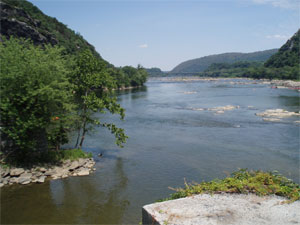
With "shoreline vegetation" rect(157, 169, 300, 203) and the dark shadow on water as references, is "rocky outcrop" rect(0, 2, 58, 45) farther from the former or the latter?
"shoreline vegetation" rect(157, 169, 300, 203)

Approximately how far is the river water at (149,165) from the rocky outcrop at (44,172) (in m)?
0.59

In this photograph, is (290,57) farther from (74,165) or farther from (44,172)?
(44,172)

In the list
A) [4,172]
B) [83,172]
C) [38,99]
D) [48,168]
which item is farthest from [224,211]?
[4,172]

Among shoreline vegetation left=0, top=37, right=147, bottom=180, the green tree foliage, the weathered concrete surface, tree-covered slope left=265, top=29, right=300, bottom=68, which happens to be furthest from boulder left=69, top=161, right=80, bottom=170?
tree-covered slope left=265, top=29, right=300, bottom=68

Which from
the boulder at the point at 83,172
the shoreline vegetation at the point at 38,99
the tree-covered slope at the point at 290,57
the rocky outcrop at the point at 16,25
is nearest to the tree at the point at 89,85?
the shoreline vegetation at the point at 38,99

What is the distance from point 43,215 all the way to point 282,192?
41.7 ft

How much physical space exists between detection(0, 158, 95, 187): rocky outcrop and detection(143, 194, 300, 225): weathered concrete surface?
1422cm

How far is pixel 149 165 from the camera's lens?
2258 cm

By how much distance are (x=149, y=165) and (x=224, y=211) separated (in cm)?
1568

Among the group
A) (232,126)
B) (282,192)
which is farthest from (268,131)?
(282,192)

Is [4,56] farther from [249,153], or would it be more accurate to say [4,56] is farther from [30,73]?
[249,153]

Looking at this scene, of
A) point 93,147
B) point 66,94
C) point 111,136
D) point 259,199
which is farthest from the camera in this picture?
point 111,136

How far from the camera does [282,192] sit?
26.0 ft

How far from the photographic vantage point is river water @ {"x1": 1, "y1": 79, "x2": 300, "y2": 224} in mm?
15630
